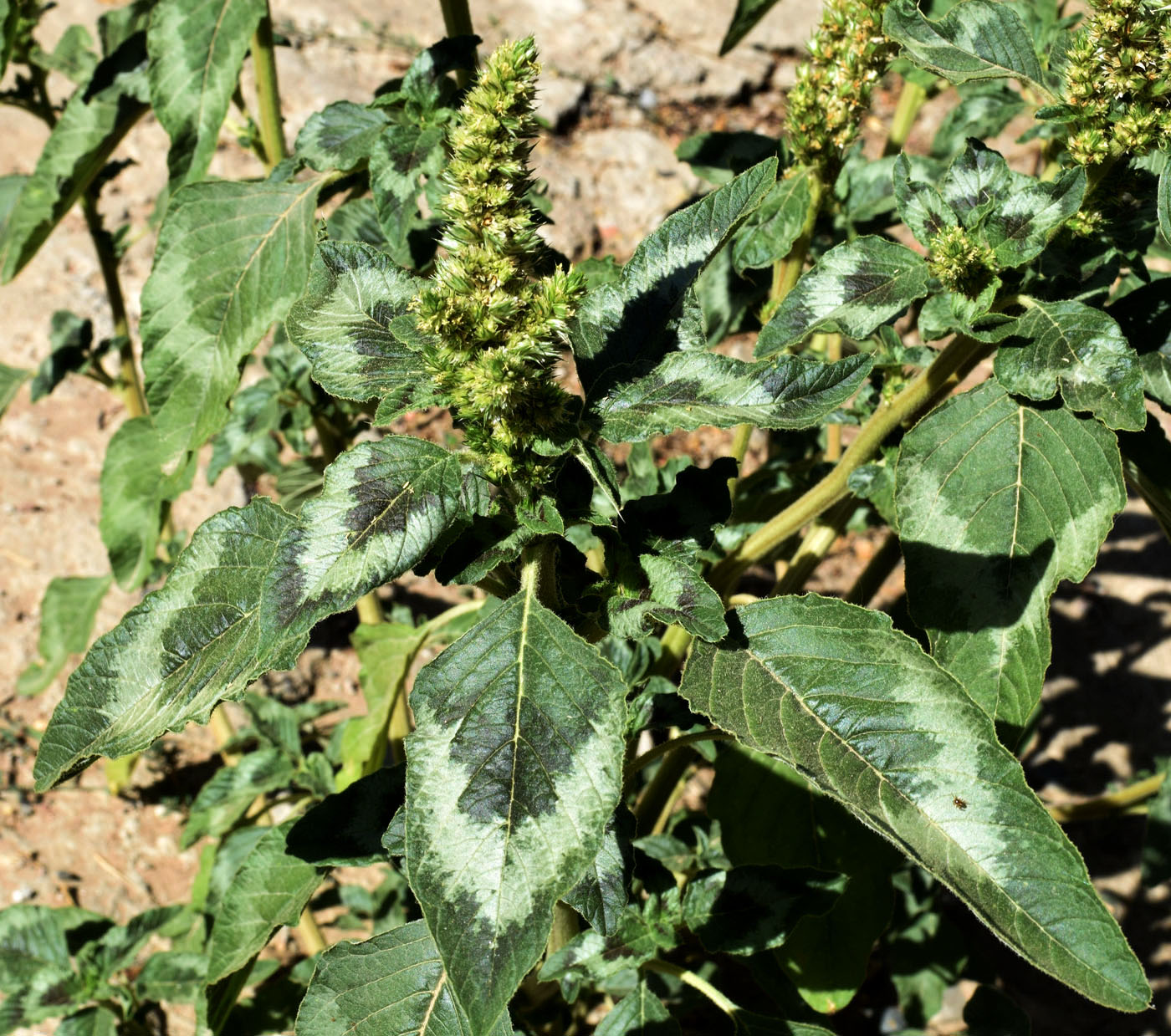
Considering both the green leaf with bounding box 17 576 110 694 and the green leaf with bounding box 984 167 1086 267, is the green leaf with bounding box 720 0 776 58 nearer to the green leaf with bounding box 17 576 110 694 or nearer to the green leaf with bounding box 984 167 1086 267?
the green leaf with bounding box 984 167 1086 267

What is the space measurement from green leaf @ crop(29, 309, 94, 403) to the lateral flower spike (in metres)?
1.70

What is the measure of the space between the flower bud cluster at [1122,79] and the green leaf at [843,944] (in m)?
1.23

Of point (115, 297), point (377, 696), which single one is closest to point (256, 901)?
point (377, 696)

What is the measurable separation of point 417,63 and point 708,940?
1328 millimetres

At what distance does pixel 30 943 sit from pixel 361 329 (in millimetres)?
1585

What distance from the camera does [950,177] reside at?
1429 millimetres

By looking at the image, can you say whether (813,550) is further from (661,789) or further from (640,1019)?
(640,1019)

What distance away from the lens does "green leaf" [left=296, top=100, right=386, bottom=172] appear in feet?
5.45

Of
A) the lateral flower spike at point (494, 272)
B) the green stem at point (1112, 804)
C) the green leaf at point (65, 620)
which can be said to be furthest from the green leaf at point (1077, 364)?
the green leaf at point (65, 620)

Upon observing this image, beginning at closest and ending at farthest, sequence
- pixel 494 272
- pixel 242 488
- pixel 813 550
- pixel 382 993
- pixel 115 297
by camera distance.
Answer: pixel 494 272
pixel 382 993
pixel 813 550
pixel 115 297
pixel 242 488

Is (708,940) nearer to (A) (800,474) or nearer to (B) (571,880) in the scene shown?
(B) (571,880)

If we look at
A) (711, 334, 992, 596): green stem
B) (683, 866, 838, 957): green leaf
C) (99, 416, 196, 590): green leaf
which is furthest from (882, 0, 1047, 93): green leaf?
(99, 416, 196, 590): green leaf

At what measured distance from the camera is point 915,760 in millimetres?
1143

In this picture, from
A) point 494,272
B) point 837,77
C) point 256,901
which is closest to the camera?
point 494,272
